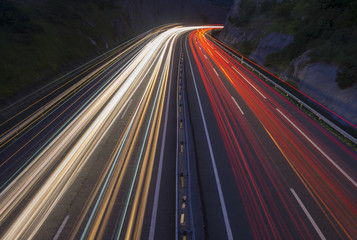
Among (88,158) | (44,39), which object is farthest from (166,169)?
(44,39)

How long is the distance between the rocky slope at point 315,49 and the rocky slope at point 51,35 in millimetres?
26062

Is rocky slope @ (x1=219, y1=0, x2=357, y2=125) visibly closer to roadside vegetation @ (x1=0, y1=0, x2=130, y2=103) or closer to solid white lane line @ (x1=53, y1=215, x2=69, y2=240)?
solid white lane line @ (x1=53, y1=215, x2=69, y2=240)

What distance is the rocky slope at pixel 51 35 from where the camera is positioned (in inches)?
755

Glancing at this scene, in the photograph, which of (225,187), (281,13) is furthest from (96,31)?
(225,187)

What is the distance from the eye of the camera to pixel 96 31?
3438 centimetres

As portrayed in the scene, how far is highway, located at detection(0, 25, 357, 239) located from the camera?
7.93 metres

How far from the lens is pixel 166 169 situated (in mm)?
10742

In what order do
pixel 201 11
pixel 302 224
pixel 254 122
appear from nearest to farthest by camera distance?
pixel 302 224, pixel 254 122, pixel 201 11

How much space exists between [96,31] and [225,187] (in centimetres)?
3509

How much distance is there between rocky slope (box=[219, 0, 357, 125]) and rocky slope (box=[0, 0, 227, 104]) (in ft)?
85.5

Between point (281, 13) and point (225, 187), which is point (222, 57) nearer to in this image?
point (281, 13)

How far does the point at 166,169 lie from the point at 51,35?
987 inches

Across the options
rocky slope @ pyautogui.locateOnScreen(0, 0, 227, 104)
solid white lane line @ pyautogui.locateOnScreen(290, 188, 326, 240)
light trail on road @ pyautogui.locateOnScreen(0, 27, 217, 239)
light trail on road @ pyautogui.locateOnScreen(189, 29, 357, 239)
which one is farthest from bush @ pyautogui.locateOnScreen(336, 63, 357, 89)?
rocky slope @ pyautogui.locateOnScreen(0, 0, 227, 104)

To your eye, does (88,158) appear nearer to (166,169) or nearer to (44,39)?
(166,169)
